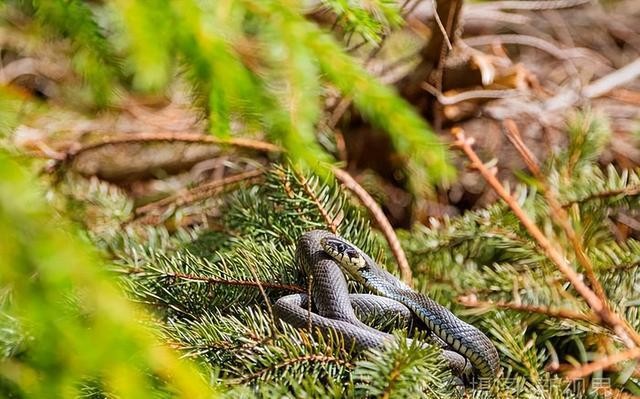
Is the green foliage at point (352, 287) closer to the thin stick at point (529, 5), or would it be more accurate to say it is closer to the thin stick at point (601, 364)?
the thin stick at point (601, 364)

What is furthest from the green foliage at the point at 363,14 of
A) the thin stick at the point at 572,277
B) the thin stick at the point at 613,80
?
the thin stick at the point at 613,80

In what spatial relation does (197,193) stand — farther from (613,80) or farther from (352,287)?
(613,80)

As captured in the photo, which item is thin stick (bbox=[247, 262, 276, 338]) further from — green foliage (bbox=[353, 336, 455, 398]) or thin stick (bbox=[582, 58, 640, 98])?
thin stick (bbox=[582, 58, 640, 98])

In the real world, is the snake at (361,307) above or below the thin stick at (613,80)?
below

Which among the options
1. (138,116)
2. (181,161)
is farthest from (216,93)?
(138,116)

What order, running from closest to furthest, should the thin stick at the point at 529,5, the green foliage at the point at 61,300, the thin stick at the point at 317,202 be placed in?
the green foliage at the point at 61,300, the thin stick at the point at 317,202, the thin stick at the point at 529,5

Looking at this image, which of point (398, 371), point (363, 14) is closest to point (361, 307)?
point (398, 371)

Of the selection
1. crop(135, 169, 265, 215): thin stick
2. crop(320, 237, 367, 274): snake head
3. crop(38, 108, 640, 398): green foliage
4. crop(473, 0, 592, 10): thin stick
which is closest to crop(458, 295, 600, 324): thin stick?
crop(38, 108, 640, 398): green foliage
